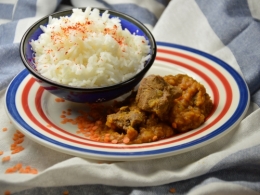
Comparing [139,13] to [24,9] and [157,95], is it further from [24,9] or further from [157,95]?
[157,95]

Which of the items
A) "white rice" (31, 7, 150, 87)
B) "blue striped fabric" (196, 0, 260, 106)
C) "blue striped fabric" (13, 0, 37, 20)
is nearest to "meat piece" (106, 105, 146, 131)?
"white rice" (31, 7, 150, 87)

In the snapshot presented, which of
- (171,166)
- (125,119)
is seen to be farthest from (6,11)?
(171,166)

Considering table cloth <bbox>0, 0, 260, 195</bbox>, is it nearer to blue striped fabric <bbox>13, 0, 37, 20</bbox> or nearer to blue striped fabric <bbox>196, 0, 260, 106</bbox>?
blue striped fabric <bbox>196, 0, 260, 106</bbox>

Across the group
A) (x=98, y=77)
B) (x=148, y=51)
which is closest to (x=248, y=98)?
(x=148, y=51)

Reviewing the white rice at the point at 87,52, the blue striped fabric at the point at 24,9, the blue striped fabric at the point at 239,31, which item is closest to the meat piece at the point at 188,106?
the white rice at the point at 87,52

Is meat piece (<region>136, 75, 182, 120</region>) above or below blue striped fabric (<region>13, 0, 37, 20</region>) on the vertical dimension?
above
